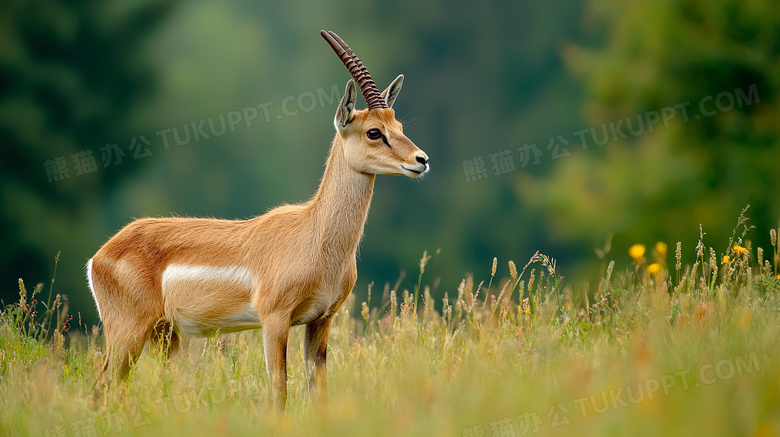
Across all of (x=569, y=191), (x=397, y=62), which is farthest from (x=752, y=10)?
(x=397, y=62)

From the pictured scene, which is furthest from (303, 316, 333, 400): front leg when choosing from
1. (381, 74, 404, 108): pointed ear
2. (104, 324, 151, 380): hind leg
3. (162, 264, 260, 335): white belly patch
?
(381, 74, 404, 108): pointed ear

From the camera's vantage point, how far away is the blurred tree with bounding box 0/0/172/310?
17.8 meters

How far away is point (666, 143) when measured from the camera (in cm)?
1847

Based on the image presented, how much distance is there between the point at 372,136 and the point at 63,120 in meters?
14.6

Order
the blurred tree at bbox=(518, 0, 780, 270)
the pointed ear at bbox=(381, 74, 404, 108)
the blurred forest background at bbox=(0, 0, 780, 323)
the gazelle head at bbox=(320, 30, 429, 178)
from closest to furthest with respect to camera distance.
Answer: the gazelle head at bbox=(320, 30, 429, 178) < the pointed ear at bbox=(381, 74, 404, 108) < the blurred tree at bbox=(518, 0, 780, 270) < the blurred forest background at bbox=(0, 0, 780, 323)

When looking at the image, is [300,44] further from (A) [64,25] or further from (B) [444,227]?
(A) [64,25]

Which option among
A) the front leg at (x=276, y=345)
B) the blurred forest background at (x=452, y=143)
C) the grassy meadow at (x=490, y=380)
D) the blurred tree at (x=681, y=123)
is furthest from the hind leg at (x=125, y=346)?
the blurred tree at (x=681, y=123)

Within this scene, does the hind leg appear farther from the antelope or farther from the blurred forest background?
the blurred forest background

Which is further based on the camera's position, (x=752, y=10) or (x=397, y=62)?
(x=397, y=62)

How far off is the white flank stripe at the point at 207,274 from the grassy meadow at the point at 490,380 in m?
0.65

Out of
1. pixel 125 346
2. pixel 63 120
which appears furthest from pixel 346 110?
pixel 63 120

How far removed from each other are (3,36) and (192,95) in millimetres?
16716

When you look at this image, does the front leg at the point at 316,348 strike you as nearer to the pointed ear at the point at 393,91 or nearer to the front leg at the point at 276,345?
the front leg at the point at 276,345

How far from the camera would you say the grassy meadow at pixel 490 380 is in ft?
13.5
